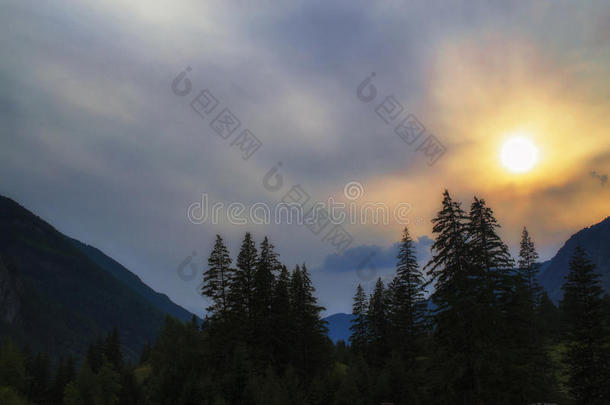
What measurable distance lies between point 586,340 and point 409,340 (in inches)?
784

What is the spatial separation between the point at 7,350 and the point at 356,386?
68.4 meters

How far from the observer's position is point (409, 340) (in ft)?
183

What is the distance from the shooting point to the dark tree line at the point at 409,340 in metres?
30.6

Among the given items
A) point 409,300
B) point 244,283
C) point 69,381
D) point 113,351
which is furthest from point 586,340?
point 113,351

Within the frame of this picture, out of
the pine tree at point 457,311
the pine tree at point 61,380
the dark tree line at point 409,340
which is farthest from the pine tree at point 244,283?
the pine tree at point 61,380

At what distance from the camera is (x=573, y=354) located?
43094mm

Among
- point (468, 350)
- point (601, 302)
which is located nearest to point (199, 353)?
point (468, 350)

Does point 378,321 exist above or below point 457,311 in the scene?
above

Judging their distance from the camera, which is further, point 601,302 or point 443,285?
point 601,302

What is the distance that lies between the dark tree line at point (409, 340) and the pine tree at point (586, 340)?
0.10 meters

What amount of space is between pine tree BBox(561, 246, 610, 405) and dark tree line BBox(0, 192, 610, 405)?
4.0 inches

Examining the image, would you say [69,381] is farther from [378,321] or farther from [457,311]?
[457,311]

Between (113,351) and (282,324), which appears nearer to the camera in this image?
(282,324)

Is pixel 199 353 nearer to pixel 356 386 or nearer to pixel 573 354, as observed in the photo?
pixel 356 386
